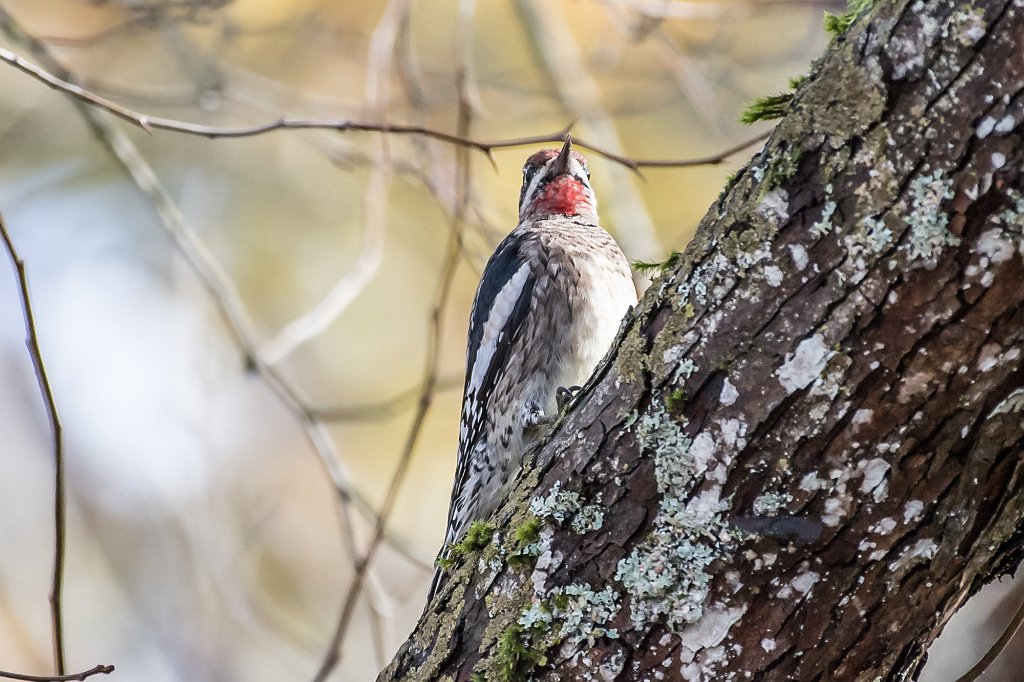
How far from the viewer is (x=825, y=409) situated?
4.67ft

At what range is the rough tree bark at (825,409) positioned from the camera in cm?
132

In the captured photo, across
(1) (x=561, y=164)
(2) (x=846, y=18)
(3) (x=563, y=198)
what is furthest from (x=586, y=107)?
(2) (x=846, y=18)

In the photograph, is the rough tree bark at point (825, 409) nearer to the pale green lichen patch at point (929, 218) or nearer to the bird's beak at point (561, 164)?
the pale green lichen patch at point (929, 218)

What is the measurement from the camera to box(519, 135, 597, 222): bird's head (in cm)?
373

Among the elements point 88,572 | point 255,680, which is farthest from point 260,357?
point 88,572

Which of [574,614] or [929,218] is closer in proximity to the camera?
[929,218]

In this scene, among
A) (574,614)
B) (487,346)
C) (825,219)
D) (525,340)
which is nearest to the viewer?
(825,219)

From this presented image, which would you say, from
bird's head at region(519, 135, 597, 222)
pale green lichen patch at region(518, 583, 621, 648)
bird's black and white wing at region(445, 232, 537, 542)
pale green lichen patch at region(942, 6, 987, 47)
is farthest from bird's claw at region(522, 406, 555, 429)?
pale green lichen patch at region(942, 6, 987, 47)

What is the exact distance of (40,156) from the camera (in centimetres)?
654

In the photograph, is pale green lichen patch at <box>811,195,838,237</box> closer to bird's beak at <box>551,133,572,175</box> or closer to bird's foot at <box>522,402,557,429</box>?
bird's foot at <box>522,402,557,429</box>

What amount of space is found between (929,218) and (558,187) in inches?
98.7

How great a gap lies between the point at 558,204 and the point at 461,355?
3.18 metres

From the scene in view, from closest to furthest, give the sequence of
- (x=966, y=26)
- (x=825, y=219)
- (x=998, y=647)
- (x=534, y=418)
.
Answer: (x=966, y=26), (x=825, y=219), (x=998, y=647), (x=534, y=418)

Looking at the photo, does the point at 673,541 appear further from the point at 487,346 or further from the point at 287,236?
the point at 287,236
